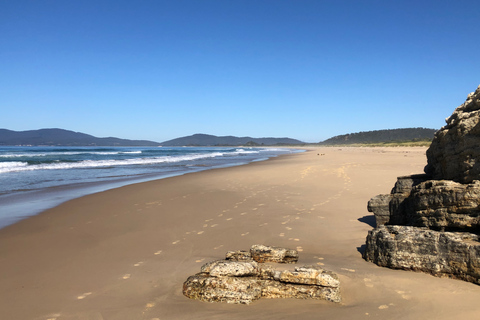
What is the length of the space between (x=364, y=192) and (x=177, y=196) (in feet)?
24.5

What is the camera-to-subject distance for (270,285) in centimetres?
364

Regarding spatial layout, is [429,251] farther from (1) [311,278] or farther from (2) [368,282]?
(1) [311,278]

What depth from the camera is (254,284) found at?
142 inches

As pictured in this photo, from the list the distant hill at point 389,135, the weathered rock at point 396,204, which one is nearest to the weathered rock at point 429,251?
the weathered rock at point 396,204

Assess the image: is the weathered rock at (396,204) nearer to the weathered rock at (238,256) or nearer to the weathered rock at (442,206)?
the weathered rock at (442,206)

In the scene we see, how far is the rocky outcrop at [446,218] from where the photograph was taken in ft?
12.8

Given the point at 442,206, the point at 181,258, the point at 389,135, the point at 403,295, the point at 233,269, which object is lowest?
the point at 181,258

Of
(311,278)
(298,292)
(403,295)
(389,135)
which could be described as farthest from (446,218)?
(389,135)

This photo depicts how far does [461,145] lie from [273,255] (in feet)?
12.7

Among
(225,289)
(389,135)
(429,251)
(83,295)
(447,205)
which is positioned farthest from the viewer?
(389,135)

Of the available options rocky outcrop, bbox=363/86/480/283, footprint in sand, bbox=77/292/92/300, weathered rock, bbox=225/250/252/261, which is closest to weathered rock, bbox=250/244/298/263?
weathered rock, bbox=225/250/252/261

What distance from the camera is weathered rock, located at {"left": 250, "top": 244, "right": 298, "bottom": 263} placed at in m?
4.51

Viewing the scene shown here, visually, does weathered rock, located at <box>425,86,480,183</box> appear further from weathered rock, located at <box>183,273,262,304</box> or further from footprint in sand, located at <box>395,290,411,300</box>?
weathered rock, located at <box>183,273,262,304</box>

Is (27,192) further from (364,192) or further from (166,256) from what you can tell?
(364,192)
